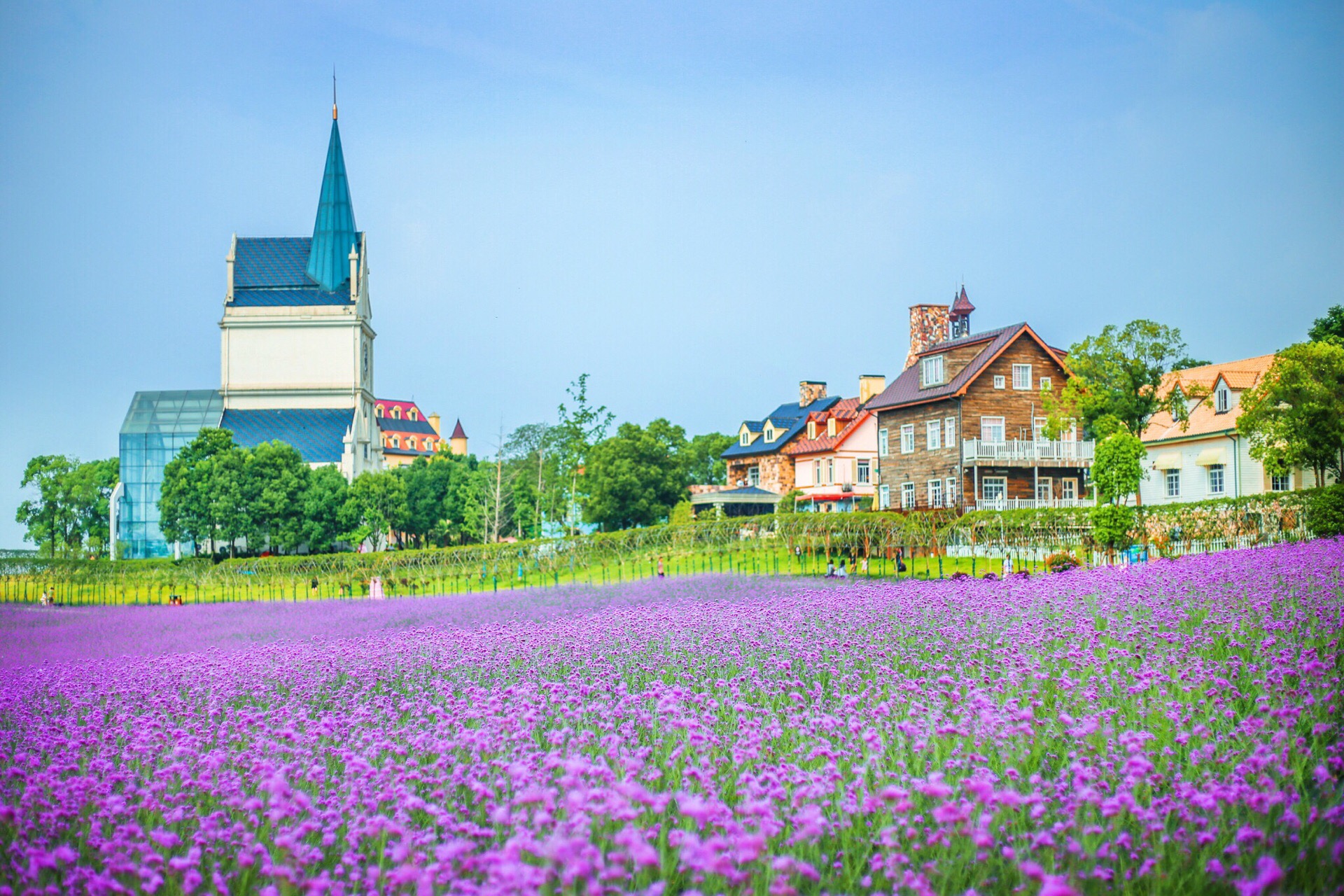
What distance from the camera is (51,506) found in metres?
77.8

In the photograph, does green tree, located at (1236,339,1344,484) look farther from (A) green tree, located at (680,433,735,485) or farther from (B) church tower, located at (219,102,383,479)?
(B) church tower, located at (219,102,383,479)

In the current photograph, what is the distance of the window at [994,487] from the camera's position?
132 feet

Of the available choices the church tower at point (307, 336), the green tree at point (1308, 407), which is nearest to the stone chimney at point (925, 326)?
the green tree at point (1308, 407)

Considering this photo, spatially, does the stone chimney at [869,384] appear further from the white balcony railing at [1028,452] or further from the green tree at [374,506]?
the green tree at [374,506]

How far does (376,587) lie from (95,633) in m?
13.4

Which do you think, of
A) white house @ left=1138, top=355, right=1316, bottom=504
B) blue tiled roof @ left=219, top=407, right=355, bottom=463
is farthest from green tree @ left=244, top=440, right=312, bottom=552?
white house @ left=1138, top=355, right=1316, bottom=504

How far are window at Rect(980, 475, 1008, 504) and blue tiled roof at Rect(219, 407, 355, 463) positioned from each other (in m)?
60.9

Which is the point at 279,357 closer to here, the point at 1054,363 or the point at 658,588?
the point at 1054,363

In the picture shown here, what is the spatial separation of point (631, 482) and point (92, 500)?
5112cm

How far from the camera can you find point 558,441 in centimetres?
8081

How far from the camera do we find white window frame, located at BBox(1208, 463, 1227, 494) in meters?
38.0

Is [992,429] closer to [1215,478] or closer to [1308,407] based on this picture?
[1215,478]

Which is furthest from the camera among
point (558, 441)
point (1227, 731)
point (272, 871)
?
point (558, 441)

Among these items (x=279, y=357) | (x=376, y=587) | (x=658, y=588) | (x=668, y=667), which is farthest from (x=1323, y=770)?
(x=279, y=357)
